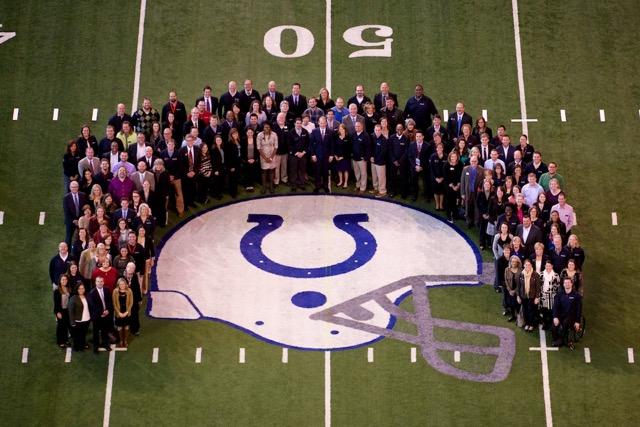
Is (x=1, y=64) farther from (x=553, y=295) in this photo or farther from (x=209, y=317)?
(x=553, y=295)

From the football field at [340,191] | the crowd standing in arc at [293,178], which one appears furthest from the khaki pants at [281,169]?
the football field at [340,191]

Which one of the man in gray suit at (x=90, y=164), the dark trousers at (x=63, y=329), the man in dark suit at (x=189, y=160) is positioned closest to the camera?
the dark trousers at (x=63, y=329)

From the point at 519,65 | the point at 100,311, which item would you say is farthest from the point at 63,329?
the point at 519,65

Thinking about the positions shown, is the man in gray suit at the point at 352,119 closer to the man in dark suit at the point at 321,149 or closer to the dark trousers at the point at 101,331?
the man in dark suit at the point at 321,149

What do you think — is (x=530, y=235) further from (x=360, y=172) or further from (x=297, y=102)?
(x=297, y=102)

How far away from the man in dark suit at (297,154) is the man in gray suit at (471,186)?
303 cm

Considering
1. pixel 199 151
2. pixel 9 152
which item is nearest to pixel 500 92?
pixel 199 151

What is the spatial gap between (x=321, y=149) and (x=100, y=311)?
5748 mm

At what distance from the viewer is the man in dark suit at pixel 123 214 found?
29.6m

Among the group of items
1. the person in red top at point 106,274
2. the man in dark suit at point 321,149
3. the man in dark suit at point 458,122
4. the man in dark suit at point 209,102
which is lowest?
the person in red top at point 106,274

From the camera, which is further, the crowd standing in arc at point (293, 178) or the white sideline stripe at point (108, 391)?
the crowd standing in arc at point (293, 178)

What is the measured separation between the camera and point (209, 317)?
97.8ft

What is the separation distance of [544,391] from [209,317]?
575cm

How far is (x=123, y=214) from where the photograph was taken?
2966 cm
